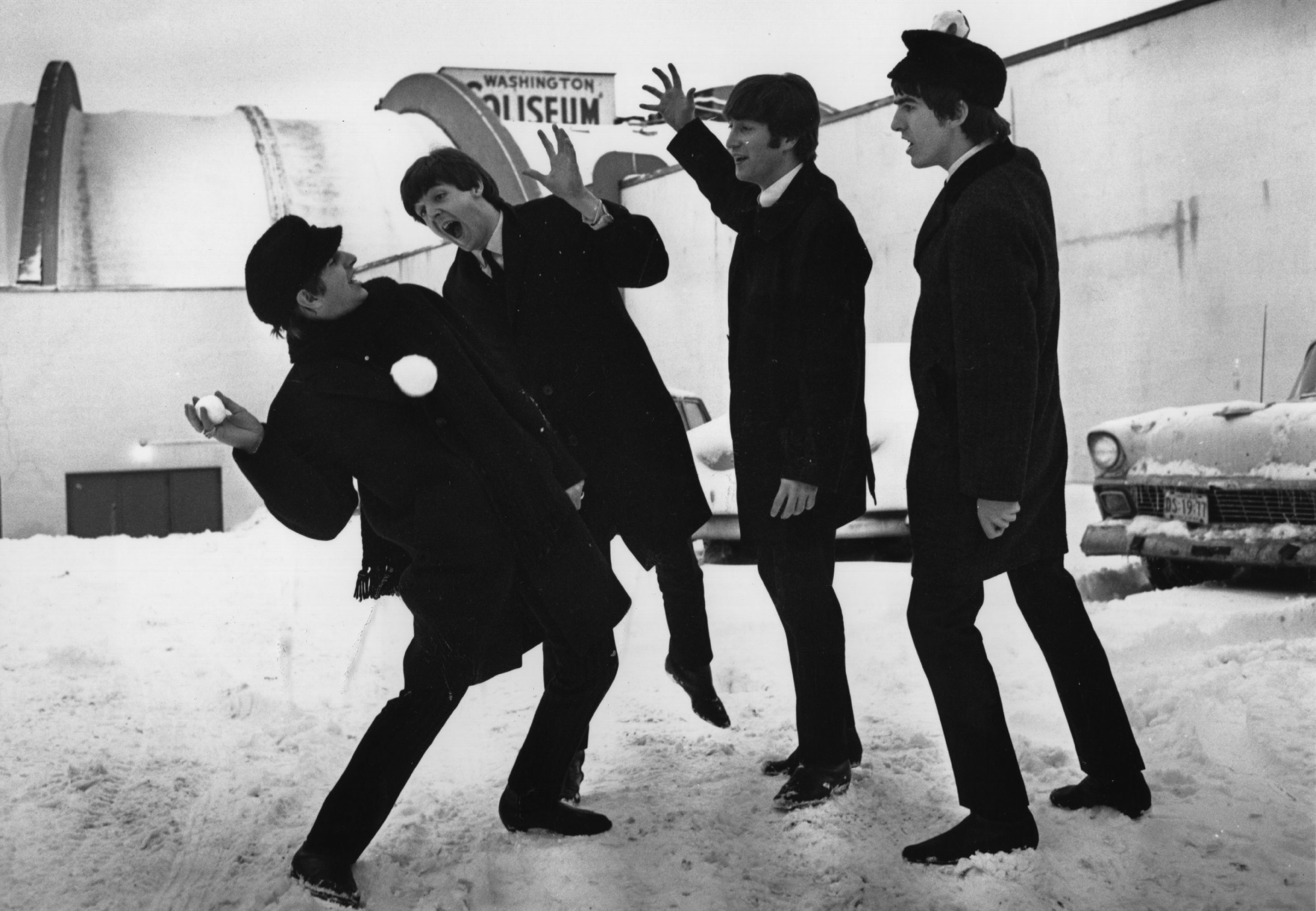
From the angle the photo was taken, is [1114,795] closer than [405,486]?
No

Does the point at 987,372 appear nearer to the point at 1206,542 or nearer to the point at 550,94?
the point at 1206,542

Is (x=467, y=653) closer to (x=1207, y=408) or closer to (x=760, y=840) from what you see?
(x=760, y=840)

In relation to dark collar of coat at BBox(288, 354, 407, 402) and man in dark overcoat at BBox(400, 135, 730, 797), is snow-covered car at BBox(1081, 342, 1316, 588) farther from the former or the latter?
dark collar of coat at BBox(288, 354, 407, 402)

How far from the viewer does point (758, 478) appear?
257cm

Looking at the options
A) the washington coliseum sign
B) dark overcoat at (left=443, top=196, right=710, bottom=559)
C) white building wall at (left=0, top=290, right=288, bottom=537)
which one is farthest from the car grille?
the washington coliseum sign

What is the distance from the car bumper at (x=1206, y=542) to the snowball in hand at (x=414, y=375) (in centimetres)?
339

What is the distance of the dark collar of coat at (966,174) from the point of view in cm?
216

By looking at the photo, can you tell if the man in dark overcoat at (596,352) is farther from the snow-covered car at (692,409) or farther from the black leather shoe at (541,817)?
the snow-covered car at (692,409)

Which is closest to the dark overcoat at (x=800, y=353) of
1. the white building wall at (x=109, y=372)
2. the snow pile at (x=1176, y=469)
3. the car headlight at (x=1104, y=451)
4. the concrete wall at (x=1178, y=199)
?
the snow pile at (x=1176, y=469)

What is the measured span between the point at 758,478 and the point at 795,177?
678mm

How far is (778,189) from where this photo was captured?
2.54 metres

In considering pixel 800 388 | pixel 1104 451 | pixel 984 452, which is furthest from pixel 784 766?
pixel 1104 451

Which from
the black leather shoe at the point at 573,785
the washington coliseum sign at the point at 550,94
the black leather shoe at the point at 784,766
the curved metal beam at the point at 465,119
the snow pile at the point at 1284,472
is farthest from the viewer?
the washington coliseum sign at the point at 550,94

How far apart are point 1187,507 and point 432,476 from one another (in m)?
3.48
